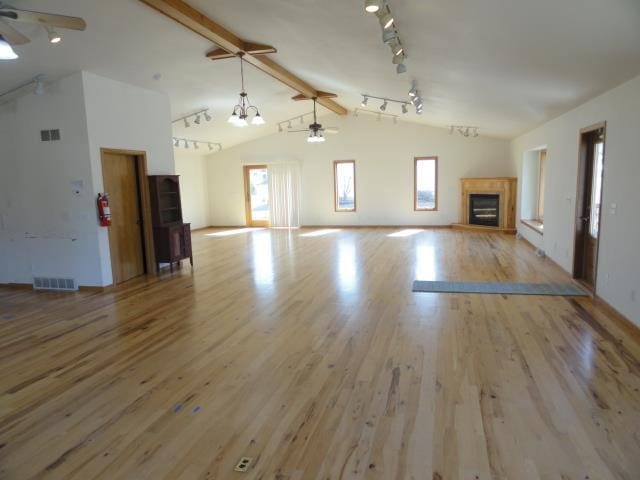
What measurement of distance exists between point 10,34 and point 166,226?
3.99 m

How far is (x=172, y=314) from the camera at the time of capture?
4.78 meters

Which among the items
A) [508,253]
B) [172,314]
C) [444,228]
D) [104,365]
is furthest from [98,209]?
[444,228]

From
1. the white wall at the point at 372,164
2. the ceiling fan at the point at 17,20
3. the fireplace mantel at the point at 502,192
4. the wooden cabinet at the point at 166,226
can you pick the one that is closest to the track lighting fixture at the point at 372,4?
the ceiling fan at the point at 17,20

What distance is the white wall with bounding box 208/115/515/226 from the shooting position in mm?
11102

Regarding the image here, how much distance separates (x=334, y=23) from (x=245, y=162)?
9.01m

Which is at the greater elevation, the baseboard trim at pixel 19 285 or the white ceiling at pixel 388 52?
the white ceiling at pixel 388 52

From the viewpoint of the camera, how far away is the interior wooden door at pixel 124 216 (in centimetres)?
608

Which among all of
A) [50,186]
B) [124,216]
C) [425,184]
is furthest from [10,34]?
[425,184]

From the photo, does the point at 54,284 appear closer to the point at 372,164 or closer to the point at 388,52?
the point at 388,52

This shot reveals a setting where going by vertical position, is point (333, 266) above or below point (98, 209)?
Result: below

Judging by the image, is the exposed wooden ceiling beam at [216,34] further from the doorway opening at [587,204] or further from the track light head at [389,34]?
the doorway opening at [587,204]

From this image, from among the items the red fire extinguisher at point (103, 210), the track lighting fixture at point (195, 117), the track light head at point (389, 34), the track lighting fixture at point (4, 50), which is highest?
the track lighting fixture at point (195, 117)

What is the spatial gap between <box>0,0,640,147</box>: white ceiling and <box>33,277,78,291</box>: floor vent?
2.59m

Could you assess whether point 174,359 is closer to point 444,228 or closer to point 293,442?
point 293,442
